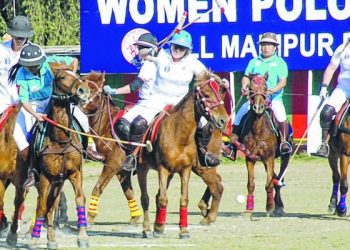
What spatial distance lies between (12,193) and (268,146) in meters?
6.50

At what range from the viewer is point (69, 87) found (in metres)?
13.7

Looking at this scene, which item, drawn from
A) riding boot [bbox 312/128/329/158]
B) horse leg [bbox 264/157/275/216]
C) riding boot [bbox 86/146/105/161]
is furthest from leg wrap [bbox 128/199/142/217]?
riding boot [bbox 312/128/329/158]

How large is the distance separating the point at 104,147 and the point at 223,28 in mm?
10618

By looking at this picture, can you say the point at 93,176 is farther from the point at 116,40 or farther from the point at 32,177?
the point at 32,177

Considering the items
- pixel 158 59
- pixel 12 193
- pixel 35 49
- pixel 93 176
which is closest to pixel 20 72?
pixel 35 49

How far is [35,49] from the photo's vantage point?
14180 millimetres

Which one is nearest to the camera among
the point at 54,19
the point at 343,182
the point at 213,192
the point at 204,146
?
the point at 204,146

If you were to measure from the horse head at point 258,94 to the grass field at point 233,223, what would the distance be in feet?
5.09

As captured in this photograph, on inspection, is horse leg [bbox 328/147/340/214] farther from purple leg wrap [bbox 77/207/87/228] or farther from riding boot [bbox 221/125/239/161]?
purple leg wrap [bbox 77/207/87/228]

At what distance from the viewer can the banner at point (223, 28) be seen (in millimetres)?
26938

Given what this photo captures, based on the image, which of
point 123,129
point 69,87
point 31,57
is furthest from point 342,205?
point 31,57

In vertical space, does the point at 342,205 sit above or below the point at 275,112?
below

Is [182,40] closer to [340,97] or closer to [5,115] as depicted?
[5,115]

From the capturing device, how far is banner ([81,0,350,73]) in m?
26.9
